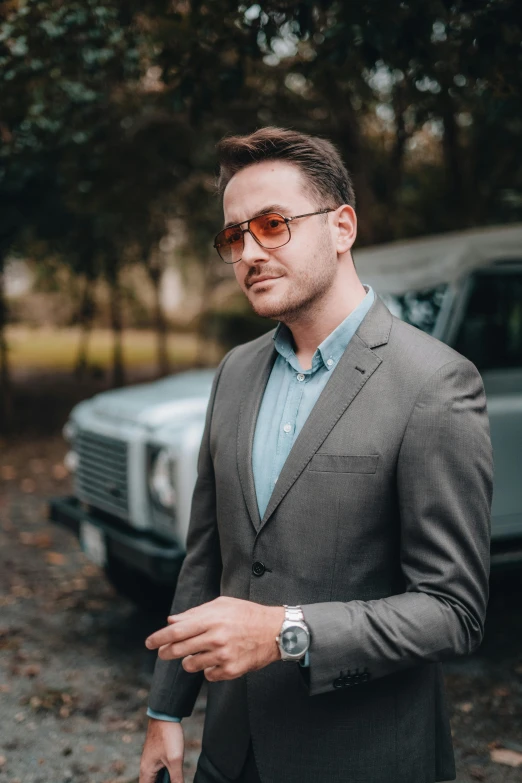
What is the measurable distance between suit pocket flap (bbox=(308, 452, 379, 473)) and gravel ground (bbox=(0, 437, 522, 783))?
2.26 metres

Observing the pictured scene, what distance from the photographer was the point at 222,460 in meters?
1.78

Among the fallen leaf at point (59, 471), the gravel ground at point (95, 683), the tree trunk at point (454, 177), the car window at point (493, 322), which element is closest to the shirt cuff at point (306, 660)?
the gravel ground at point (95, 683)

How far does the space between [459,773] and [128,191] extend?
670 cm

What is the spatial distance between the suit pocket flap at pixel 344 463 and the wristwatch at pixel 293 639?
0.31 m

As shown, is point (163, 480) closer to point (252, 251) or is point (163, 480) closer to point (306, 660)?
point (252, 251)

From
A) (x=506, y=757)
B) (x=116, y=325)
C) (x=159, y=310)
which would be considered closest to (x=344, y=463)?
(x=506, y=757)

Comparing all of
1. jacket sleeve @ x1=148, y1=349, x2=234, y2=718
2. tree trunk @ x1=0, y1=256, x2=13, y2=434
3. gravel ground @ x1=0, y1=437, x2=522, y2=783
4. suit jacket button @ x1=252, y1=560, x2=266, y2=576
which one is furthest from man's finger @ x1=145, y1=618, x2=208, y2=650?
tree trunk @ x1=0, y1=256, x2=13, y2=434

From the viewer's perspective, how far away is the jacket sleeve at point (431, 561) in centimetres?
138

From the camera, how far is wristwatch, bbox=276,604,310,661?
4.43ft

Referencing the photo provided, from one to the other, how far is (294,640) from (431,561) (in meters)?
0.30

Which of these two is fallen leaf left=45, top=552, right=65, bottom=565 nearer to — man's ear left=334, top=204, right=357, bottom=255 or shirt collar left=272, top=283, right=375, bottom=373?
shirt collar left=272, top=283, right=375, bottom=373

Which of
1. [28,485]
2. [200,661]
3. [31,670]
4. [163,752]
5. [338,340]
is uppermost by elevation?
[338,340]

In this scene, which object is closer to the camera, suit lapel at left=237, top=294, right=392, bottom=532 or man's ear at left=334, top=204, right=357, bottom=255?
suit lapel at left=237, top=294, right=392, bottom=532

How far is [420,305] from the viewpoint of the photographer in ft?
14.0
